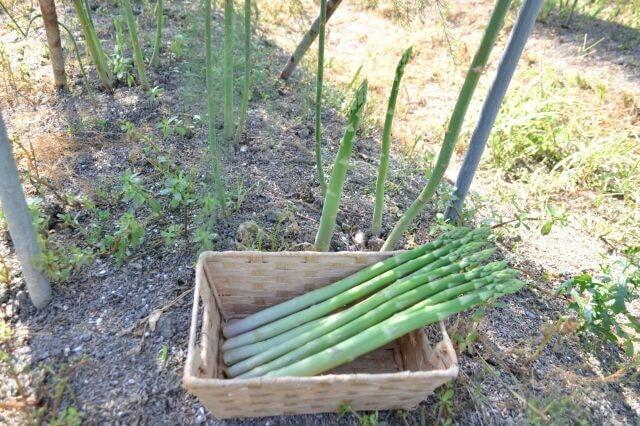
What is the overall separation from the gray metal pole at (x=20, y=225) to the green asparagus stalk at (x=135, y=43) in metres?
1.29

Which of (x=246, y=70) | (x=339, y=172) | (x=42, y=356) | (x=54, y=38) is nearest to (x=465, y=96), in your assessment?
(x=339, y=172)

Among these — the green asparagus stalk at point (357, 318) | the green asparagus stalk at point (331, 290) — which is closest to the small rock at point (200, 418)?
the green asparagus stalk at point (357, 318)

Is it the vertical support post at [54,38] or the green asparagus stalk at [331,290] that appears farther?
the vertical support post at [54,38]

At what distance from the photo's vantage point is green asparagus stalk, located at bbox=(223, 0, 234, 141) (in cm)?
204

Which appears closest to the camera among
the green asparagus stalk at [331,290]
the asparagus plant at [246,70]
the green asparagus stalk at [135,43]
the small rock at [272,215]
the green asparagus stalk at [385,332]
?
the green asparagus stalk at [385,332]

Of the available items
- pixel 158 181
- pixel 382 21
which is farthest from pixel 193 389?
pixel 382 21

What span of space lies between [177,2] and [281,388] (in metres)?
3.34

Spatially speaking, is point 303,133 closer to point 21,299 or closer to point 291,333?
point 291,333

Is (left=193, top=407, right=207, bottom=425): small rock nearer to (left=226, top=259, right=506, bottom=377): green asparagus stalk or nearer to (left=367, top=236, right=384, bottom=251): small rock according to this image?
(left=226, top=259, right=506, bottom=377): green asparagus stalk

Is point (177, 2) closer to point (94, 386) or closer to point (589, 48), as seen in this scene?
point (94, 386)

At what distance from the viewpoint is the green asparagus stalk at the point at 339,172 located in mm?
1541

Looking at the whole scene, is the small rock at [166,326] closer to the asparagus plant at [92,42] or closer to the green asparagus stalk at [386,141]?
the green asparagus stalk at [386,141]

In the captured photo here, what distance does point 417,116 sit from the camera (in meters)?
3.21

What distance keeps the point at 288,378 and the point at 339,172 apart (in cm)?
73
